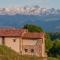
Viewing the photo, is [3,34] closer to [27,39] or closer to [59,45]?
[27,39]

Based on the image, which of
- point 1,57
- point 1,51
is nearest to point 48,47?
point 1,51

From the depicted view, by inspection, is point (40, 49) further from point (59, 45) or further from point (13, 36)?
point (59, 45)

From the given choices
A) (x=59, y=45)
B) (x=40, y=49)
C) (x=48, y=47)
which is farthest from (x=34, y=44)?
(x=59, y=45)

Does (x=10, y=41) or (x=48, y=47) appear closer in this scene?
(x=10, y=41)

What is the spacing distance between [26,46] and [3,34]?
3.29 m

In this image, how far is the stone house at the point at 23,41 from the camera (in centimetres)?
4759

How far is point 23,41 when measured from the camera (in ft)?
160

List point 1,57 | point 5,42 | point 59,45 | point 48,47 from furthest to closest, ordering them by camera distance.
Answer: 1. point 59,45
2. point 48,47
3. point 5,42
4. point 1,57

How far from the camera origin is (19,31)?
4925cm

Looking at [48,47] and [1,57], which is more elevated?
[1,57]

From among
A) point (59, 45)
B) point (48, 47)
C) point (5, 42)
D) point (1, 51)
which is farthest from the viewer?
point (59, 45)

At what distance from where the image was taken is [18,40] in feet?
159

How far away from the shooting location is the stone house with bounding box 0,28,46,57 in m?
47.6

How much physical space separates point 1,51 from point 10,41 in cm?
1730
